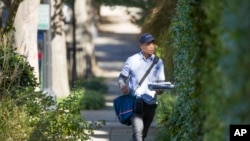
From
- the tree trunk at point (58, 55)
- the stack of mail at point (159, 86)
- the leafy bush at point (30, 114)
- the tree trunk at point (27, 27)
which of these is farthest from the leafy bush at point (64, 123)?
the tree trunk at point (58, 55)

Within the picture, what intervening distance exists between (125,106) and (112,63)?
3044 centimetres

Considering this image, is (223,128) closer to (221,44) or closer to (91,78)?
(221,44)

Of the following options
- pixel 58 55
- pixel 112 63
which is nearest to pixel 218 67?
pixel 58 55

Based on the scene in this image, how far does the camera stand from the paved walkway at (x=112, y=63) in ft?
53.6

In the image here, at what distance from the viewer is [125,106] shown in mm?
11828

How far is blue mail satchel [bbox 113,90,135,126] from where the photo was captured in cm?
1179

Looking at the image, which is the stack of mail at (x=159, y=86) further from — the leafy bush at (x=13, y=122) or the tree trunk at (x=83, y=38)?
the tree trunk at (x=83, y=38)

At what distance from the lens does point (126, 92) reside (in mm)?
11750

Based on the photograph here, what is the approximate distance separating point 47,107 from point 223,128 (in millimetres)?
6355

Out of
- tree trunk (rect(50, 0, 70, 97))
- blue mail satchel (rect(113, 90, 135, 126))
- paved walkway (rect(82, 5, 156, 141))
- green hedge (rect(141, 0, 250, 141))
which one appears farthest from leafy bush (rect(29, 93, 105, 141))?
tree trunk (rect(50, 0, 70, 97))

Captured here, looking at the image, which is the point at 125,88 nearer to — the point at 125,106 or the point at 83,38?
the point at 125,106

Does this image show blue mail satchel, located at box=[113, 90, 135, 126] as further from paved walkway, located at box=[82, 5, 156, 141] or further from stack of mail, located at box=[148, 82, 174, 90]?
paved walkway, located at box=[82, 5, 156, 141]

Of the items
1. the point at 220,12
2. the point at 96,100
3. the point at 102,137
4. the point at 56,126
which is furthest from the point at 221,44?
the point at 96,100

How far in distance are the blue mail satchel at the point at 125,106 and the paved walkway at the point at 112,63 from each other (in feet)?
10.1
